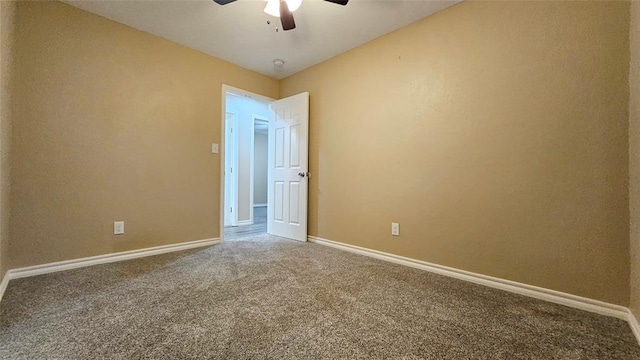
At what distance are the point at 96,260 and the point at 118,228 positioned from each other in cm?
32

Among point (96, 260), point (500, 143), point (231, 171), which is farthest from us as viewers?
point (231, 171)

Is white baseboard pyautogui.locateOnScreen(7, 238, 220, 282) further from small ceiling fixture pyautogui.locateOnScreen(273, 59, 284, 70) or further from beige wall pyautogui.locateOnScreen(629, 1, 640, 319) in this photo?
beige wall pyautogui.locateOnScreen(629, 1, 640, 319)

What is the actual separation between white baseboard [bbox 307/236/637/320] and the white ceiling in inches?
91.5

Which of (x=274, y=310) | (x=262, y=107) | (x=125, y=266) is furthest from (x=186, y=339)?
(x=262, y=107)

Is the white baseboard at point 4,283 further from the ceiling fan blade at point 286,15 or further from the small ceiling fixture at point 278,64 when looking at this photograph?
the small ceiling fixture at point 278,64

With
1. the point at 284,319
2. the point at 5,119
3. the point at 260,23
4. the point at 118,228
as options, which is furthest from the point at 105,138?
the point at 284,319

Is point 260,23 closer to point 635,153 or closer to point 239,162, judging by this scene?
point 239,162

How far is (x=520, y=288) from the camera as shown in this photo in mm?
1881

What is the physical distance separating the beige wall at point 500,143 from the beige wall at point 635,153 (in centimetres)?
5

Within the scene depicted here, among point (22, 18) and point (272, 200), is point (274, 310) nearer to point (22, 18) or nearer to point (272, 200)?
point (272, 200)

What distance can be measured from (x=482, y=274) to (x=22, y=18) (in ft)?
14.0

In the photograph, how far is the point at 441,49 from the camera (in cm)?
231

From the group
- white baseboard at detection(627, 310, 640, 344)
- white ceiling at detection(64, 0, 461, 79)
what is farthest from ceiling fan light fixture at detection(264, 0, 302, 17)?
white baseboard at detection(627, 310, 640, 344)

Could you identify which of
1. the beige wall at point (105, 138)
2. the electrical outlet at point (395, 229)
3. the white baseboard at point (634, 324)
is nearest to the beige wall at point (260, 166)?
the beige wall at point (105, 138)
